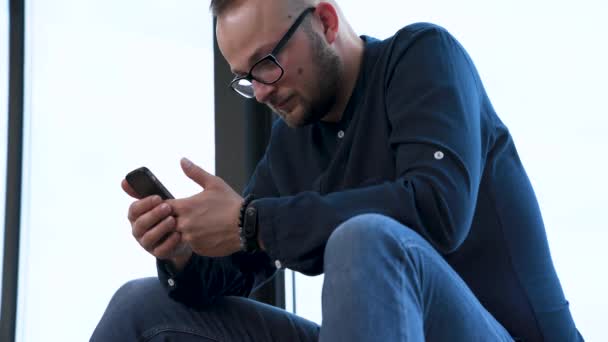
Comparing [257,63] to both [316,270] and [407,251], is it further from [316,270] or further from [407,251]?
[407,251]

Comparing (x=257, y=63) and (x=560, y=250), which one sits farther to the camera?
(x=560, y=250)

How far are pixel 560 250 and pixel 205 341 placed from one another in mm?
676

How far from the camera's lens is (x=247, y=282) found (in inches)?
59.2

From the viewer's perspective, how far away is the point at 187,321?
1363 mm

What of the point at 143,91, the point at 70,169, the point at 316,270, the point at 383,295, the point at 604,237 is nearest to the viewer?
the point at 383,295

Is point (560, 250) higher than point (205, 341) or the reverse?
higher

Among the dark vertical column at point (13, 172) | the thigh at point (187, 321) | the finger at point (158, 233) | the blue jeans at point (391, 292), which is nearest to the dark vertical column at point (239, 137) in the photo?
the thigh at point (187, 321)

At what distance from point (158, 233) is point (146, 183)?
0.13m

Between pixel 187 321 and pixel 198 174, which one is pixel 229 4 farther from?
pixel 187 321

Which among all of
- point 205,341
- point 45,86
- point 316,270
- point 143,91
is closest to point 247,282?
point 205,341

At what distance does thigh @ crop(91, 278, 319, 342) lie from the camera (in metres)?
1.35

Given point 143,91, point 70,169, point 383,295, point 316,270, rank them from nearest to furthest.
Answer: point 383,295, point 316,270, point 143,91, point 70,169

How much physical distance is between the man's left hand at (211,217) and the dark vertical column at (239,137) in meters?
0.80

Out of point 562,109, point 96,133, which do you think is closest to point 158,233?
point 562,109
